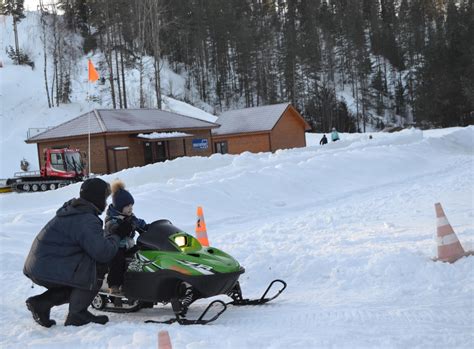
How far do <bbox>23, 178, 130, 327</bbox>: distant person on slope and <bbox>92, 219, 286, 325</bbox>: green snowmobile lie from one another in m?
0.34

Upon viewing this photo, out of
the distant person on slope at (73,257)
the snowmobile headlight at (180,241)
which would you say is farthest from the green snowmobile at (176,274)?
the distant person on slope at (73,257)

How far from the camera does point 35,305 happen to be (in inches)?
186

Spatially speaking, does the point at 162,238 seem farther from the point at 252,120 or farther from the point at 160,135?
the point at 252,120

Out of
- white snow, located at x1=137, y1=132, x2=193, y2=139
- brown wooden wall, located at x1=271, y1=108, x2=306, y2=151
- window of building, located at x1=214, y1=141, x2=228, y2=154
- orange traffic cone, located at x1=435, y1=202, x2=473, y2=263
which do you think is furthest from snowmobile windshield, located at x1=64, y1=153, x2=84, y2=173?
orange traffic cone, located at x1=435, y1=202, x2=473, y2=263

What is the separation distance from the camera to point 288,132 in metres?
37.1

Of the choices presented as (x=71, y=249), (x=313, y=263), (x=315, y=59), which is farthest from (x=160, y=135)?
(x=315, y=59)

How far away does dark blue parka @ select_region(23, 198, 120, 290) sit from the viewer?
4609mm

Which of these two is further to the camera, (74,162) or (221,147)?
(221,147)

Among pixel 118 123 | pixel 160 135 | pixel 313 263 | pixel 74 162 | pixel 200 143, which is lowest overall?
pixel 313 263

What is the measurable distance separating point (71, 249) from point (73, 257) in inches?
2.9

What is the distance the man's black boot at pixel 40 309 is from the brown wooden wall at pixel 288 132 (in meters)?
30.9

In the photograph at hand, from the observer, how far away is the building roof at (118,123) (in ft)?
91.7

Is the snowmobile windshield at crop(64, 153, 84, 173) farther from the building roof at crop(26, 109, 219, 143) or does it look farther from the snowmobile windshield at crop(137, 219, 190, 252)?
the snowmobile windshield at crop(137, 219, 190, 252)

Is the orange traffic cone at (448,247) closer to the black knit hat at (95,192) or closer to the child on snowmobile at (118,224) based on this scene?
the child on snowmobile at (118,224)
